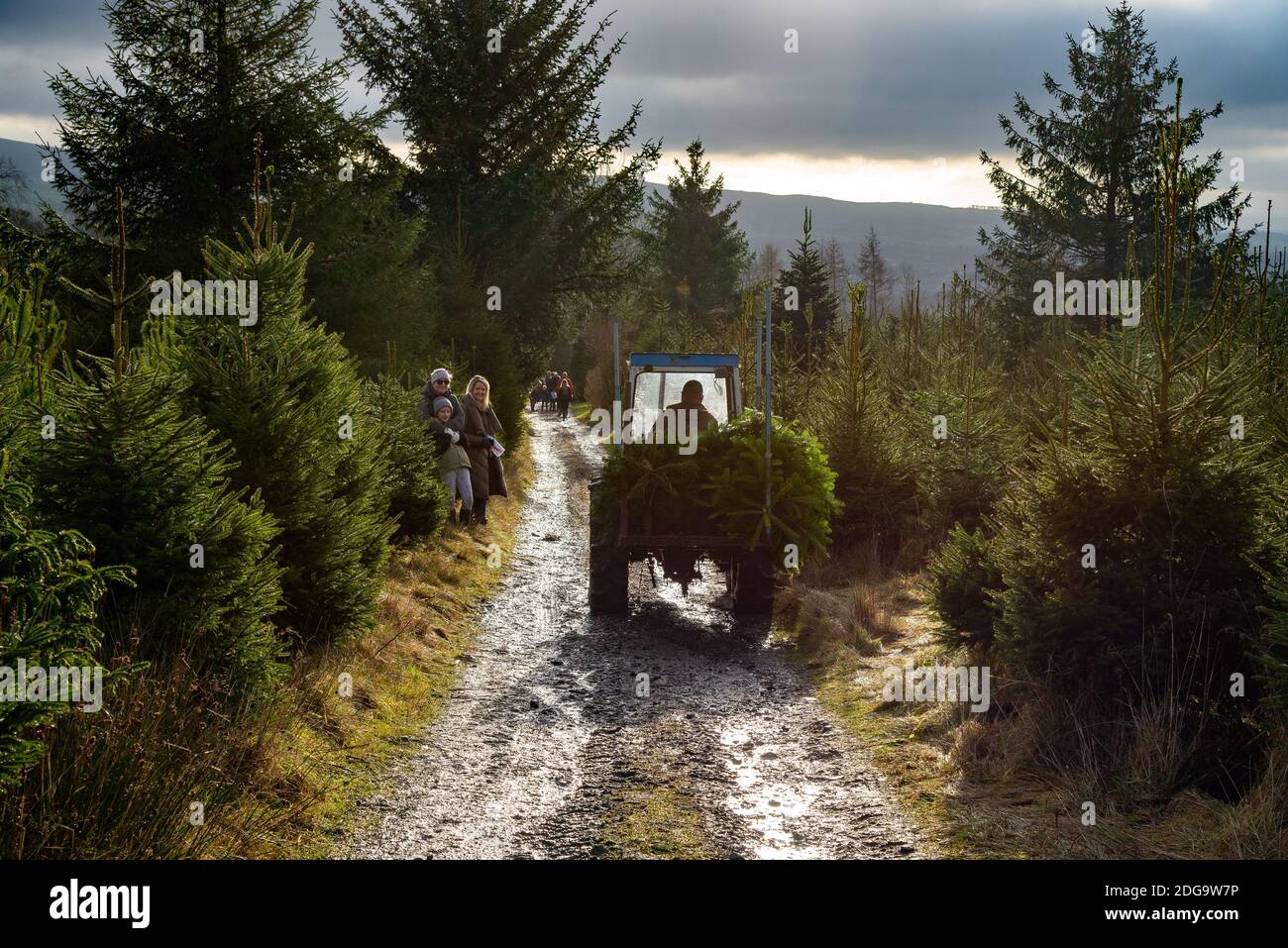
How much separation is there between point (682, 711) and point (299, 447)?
3402 mm

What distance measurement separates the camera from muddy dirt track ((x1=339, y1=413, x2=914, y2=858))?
548 cm

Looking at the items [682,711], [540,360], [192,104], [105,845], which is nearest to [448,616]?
[682,711]

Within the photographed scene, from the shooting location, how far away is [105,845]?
4133 millimetres

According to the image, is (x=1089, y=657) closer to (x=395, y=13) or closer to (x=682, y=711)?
(x=682, y=711)

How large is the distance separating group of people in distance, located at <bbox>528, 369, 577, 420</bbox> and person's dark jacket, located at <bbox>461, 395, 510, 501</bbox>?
1233 inches

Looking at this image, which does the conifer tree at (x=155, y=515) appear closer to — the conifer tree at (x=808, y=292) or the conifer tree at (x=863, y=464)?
the conifer tree at (x=863, y=464)

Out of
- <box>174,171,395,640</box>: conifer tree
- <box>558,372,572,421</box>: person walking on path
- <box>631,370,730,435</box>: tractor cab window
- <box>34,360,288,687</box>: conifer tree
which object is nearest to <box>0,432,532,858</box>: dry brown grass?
<box>34,360,288,687</box>: conifer tree

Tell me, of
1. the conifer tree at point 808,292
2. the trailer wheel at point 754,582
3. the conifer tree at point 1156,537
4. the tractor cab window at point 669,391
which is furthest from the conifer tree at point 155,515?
the conifer tree at point 808,292

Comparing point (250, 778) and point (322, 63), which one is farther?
point (322, 63)

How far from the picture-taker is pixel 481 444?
1455 cm

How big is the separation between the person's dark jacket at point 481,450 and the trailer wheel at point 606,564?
12.3ft

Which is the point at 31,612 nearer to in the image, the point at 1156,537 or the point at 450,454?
the point at 1156,537

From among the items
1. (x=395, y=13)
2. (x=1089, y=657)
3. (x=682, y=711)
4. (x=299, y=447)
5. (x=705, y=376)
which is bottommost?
(x=682, y=711)

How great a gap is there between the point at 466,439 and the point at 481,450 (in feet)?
1.53
